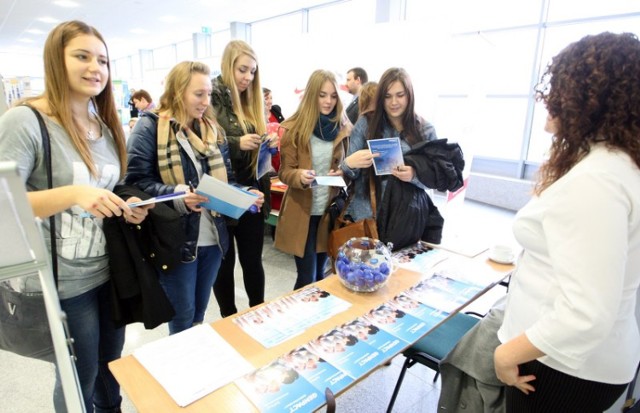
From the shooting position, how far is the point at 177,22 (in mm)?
9742

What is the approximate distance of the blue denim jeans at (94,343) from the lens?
1.21m

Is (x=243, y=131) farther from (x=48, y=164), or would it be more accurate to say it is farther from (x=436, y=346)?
(x=436, y=346)

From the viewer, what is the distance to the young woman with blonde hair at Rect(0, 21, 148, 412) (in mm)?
1033

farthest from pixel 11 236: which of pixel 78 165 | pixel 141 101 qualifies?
pixel 141 101

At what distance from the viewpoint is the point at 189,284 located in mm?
1678

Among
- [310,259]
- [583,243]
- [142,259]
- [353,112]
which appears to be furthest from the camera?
[353,112]

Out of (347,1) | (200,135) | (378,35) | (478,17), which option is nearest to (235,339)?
(200,135)

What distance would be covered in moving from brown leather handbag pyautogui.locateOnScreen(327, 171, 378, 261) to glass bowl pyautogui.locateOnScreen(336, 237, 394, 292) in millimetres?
315

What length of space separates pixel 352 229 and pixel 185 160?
85cm

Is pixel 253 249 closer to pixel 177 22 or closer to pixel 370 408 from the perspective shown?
pixel 370 408

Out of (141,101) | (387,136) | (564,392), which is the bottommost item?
(564,392)

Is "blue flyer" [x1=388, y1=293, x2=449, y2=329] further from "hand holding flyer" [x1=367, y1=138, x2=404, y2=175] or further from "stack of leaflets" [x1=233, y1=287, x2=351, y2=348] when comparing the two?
"hand holding flyer" [x1=367, y1=138, x2=404, y2=175]

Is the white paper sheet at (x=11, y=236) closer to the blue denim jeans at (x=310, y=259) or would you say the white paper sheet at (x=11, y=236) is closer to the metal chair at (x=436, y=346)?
the metal chair at (x=436, y=346)

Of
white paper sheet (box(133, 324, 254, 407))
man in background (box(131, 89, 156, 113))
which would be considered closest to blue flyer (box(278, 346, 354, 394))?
white paper sheet (box(133, 324, 254, 407))
